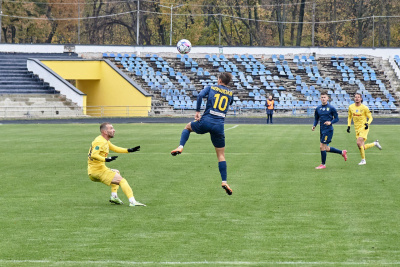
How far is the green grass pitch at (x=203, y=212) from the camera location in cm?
862

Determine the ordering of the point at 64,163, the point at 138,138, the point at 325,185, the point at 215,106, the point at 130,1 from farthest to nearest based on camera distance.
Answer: the point at 130,1
the point at 138,138
the point at 64,163
the point at 325,185
the point at 215,106

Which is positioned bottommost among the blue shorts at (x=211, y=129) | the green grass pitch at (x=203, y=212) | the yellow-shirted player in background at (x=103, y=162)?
the green grass pitch at (x=203, y=212)

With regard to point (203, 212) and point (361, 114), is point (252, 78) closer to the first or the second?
point (361, 114)

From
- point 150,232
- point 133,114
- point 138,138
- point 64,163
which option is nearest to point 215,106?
point 150,232

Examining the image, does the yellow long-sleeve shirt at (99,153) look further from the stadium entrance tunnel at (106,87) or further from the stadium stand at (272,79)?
the stadium stand at (272,79)

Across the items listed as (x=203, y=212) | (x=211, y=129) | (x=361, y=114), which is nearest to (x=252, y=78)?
(x=361, y=114)

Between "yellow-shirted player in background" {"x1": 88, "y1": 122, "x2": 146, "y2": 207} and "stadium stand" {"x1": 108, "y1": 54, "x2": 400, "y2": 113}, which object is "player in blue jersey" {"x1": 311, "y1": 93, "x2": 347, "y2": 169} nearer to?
"yellow-shirted player in background" {"x1": 88, "y1": 122, "x2": 146, "y2": 207}

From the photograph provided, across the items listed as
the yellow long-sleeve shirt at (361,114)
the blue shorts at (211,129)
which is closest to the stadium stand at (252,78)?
the yellow long-sleeve shirt at (361,114)

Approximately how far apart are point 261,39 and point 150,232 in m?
75.9

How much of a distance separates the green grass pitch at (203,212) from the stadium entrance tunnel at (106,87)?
97.3ft

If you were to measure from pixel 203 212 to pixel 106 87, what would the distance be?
45.3 m

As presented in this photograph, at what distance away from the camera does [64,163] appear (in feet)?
65.6

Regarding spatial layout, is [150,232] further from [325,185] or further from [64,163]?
[64,163]

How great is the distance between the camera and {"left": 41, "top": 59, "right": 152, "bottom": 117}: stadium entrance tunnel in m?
52.3
